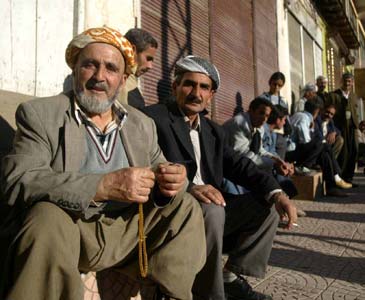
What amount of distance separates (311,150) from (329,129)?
159 cm

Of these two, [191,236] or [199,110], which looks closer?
[191,236]

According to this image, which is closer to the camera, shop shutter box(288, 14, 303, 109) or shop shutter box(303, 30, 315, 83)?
shop shutter box(288, 14, 303, 109)

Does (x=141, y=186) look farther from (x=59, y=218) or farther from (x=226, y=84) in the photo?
(x=226, y=84)

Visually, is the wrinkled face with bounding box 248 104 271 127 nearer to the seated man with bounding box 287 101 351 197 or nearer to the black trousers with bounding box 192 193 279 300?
the black trousers with bounding box 192 193 279 300

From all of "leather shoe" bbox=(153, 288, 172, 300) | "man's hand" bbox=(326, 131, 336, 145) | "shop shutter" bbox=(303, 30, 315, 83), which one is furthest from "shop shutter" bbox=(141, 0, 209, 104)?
"shop shutter" bbox=(303, 30, 315, 83)

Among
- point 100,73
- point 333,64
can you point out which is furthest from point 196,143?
point 333,64

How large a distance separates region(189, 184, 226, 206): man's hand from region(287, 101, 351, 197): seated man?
13.7ft

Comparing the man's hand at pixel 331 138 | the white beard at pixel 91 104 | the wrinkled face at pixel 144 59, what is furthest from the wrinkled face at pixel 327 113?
the white beard at pixel 91 104

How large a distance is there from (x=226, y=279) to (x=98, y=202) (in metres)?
→ 1.14

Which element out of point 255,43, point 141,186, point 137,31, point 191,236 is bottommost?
point 191,236

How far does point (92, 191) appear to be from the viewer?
5.77 ft

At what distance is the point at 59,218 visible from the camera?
1.67 metres

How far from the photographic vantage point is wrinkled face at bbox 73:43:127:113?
2178mm

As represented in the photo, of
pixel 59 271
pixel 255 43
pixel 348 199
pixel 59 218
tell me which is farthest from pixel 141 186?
pixel 255 43
